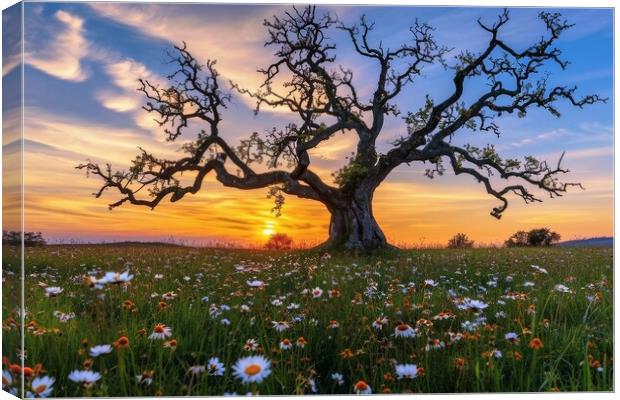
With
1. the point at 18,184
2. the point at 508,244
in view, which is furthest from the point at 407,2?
the point at 508,244

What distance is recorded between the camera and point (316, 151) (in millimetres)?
12070

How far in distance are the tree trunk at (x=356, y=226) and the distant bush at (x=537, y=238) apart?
4183mm

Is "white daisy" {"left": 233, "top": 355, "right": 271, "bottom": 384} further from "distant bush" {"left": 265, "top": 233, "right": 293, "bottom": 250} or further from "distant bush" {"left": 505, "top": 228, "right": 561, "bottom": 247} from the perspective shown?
"distant bush" {"left": 505, "top": 228, "right": 561, "bottom": 247}

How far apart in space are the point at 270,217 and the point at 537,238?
425 inches

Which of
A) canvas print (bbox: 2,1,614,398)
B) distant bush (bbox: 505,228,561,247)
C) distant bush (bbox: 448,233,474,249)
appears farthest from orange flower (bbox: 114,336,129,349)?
distant bush (bbox: 505,228,561,247)

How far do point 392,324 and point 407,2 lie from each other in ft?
10.4

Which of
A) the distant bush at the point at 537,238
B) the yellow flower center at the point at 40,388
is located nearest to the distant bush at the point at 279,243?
the yellow flower center at the point at 40,388

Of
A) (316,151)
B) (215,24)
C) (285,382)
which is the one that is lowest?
(285,382)

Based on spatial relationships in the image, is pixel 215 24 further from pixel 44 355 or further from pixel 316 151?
pixel 316 151

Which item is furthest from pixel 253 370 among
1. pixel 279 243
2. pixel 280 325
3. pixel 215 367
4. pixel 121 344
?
pixel 279 243

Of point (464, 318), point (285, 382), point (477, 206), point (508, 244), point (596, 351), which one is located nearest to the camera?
point (285, 382)

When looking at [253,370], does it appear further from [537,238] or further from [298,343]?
[537,238]

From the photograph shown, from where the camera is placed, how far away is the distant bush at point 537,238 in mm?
17375

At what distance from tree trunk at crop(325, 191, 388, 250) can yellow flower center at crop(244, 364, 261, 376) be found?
1201 cm
